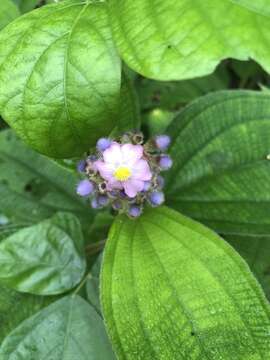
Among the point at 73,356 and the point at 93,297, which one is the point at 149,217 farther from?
the point at 73,356

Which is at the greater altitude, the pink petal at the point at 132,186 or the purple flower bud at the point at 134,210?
the pink petal at the point at 132,186

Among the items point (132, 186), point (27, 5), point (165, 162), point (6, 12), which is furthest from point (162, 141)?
point (27, 5)

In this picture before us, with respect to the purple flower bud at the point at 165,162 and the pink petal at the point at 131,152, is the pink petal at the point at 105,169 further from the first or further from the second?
the purple flower bud at the point at 165,162

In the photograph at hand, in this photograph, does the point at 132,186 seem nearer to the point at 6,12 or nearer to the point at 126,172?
the point at 126,172

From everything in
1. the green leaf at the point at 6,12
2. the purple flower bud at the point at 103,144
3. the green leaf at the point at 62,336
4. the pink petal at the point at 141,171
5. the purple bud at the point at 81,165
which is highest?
the green leaf at the point at 6,12

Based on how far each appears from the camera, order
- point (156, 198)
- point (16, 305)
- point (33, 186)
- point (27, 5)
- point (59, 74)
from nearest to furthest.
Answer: point (59, 74), point (156, 198), point (16, 305), point (27, 5), point (33, 186)

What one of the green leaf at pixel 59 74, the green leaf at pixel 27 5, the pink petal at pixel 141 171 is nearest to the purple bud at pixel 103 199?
the pink petal at pixel 141 171
